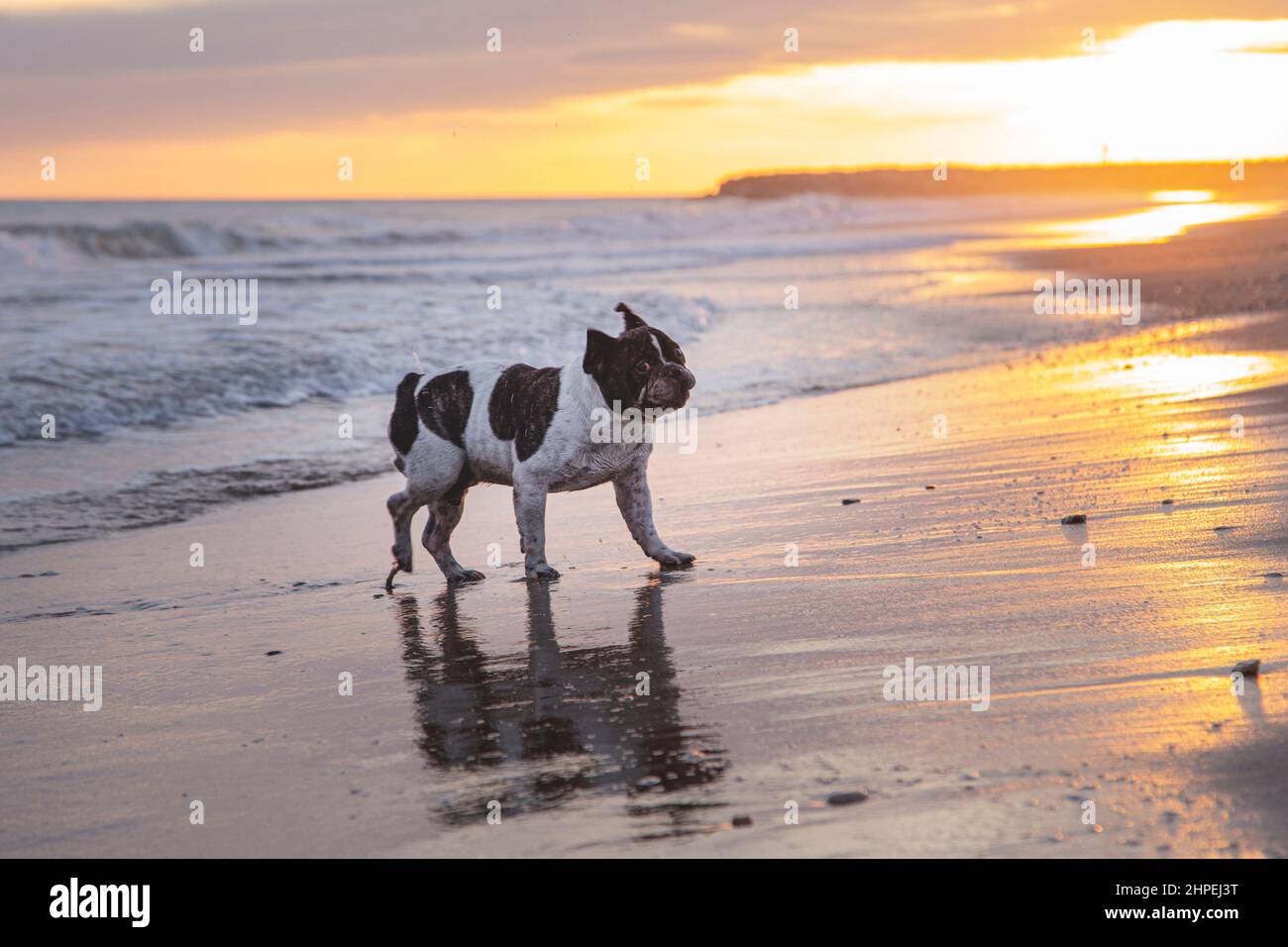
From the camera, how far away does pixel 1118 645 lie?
4.48 m

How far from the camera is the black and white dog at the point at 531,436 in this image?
19.7ft

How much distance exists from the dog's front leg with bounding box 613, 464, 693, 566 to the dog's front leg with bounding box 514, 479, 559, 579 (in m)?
0.39

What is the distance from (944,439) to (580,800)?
6.42m

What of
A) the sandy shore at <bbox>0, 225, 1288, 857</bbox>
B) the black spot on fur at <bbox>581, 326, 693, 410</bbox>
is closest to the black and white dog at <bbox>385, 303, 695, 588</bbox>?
the black spot on fur at <bbox>581, 326, 693, 410</bbox>

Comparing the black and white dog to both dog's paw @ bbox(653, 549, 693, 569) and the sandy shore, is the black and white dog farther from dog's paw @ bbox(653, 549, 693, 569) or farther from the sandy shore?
the sandy shore

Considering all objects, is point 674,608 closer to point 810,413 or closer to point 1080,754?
point 1080,754

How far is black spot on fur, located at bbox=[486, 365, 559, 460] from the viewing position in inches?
246

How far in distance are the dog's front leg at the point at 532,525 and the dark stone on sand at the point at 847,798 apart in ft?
10.0

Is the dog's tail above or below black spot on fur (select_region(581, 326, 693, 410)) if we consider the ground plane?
below

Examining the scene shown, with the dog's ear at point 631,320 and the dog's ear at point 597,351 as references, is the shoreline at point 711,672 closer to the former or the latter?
the dog's ear at point 597,351

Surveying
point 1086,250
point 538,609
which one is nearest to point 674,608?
point 538,609

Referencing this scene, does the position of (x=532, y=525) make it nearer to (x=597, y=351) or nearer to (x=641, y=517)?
(x=641, y=517)

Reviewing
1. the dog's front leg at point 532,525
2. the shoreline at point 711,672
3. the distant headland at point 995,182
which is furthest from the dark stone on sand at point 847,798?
the distant headland at point 995,182

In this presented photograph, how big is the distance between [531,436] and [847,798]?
3.19 m
